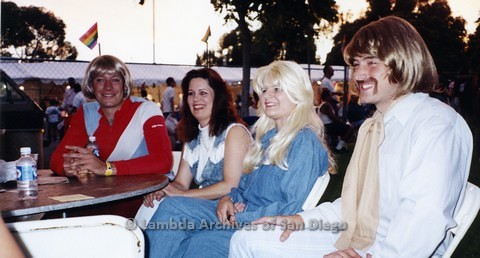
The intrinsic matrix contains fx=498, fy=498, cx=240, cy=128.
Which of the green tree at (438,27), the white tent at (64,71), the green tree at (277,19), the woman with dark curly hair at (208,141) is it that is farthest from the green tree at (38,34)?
the woman with dark curly hair at (208,141)

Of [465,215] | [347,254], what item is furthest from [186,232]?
[465,215]

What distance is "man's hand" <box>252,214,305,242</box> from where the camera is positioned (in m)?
2.21

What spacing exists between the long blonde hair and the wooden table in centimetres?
58

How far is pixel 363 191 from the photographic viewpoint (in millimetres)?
2074

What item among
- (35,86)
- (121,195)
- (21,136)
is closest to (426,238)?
(121,195)

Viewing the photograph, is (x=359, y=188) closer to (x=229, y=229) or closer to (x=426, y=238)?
(x=426, y=238)

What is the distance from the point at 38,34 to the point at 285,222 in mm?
38649

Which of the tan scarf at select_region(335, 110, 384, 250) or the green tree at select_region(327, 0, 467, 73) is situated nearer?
the tan scarf at select_region(335, 110, 384, 250)

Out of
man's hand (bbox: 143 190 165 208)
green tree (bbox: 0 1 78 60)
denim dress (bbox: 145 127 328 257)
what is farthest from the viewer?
green tree (bbox: 0 1 78 60)

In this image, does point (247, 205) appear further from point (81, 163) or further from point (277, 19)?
point (277, 19)

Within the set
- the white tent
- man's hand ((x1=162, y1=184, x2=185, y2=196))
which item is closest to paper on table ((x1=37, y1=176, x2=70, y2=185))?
man's hand ((x1=162, y1=184, x2=185, y2=196))

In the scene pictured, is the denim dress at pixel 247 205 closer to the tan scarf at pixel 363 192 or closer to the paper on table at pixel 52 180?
the tan scarf at pixel 363 192

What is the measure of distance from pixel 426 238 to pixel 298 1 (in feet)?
29.2

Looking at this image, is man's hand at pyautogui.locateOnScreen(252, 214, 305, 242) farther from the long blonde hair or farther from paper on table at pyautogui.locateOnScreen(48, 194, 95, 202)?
paper on table at pyautogui.locateOnScreen(48, 194, 95, 202)
